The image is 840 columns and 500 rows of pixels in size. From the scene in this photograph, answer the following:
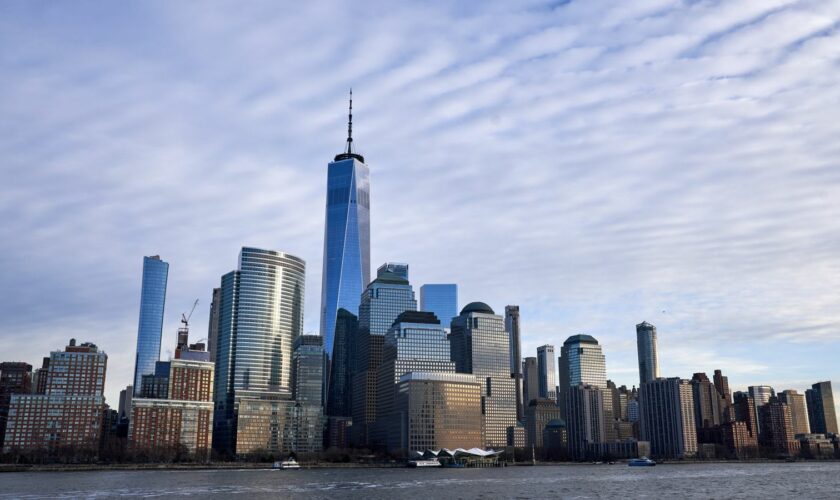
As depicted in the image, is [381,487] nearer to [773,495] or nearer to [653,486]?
[653,486]

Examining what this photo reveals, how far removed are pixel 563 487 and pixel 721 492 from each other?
1224 inches

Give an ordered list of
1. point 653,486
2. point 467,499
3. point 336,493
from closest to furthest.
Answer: point 467,499, point 336,493, point 653,486

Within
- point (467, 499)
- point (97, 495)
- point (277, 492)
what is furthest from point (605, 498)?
point (97, 495)

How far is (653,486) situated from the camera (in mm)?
169625

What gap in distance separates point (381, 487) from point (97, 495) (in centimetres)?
5415

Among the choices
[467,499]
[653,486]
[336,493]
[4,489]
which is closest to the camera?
[467,499]

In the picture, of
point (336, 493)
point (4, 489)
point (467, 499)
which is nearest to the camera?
point (467, 499)

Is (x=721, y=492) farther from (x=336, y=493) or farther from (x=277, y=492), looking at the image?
(x=277, y=492)

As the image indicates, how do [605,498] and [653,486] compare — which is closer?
[605,498]

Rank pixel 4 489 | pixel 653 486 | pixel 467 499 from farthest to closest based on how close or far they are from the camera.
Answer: pixel 653 486
pixel 4 489
pixel 467 499

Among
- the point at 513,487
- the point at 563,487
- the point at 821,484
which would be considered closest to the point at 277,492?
the point at 513,487

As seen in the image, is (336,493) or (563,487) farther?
(563,487)

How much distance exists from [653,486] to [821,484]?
128 ft

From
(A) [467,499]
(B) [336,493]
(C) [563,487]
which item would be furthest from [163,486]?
(C) [563,487]
